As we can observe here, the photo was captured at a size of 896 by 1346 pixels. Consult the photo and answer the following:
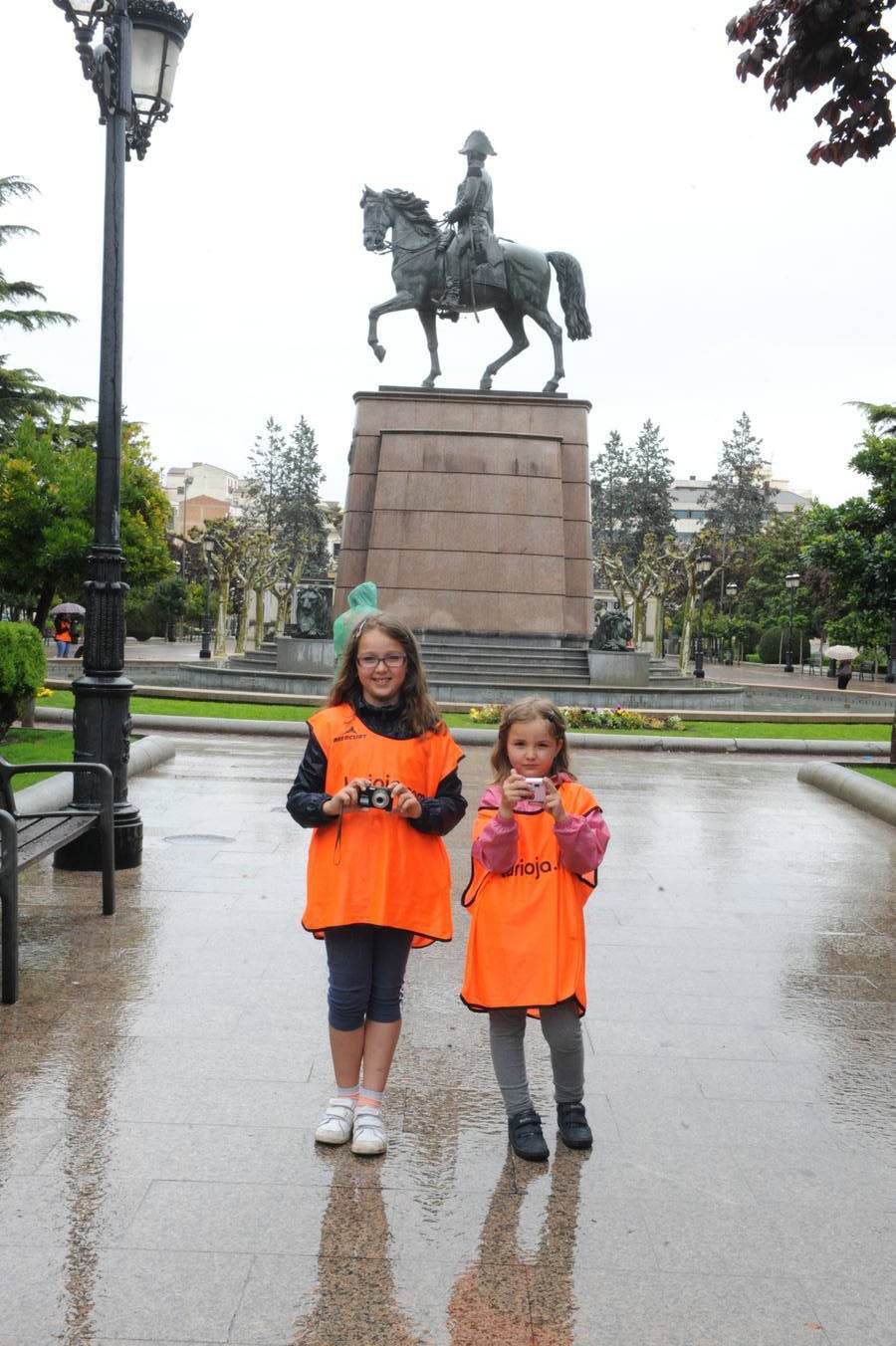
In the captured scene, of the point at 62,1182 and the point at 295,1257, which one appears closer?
the point at 295,1257

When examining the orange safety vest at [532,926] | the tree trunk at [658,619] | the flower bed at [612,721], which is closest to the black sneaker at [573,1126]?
the orange safety vest at [532,926]

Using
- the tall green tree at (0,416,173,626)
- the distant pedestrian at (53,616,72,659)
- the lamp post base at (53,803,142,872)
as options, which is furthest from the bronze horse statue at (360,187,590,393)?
the distant pedestrian at (53,616,72,659)

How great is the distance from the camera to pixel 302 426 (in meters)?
91.6

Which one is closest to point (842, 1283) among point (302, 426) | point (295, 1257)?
→ point (295, 1257)

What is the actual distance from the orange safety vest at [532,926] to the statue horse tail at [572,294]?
24.7 m

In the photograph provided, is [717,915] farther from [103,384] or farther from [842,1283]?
[103,384]

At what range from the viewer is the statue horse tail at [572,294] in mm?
27219

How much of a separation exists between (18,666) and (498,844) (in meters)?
8.42

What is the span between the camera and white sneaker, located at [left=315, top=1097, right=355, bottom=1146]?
3803mm

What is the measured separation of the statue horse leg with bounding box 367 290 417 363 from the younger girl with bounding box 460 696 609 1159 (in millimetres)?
23485

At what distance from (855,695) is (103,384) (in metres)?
26.5

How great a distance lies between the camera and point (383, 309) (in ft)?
86.4

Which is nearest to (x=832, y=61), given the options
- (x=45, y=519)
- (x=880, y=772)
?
(x=880, y=772)

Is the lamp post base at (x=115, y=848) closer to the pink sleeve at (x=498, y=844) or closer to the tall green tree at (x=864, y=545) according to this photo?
the pink sleeve at (x=498, y=844)
